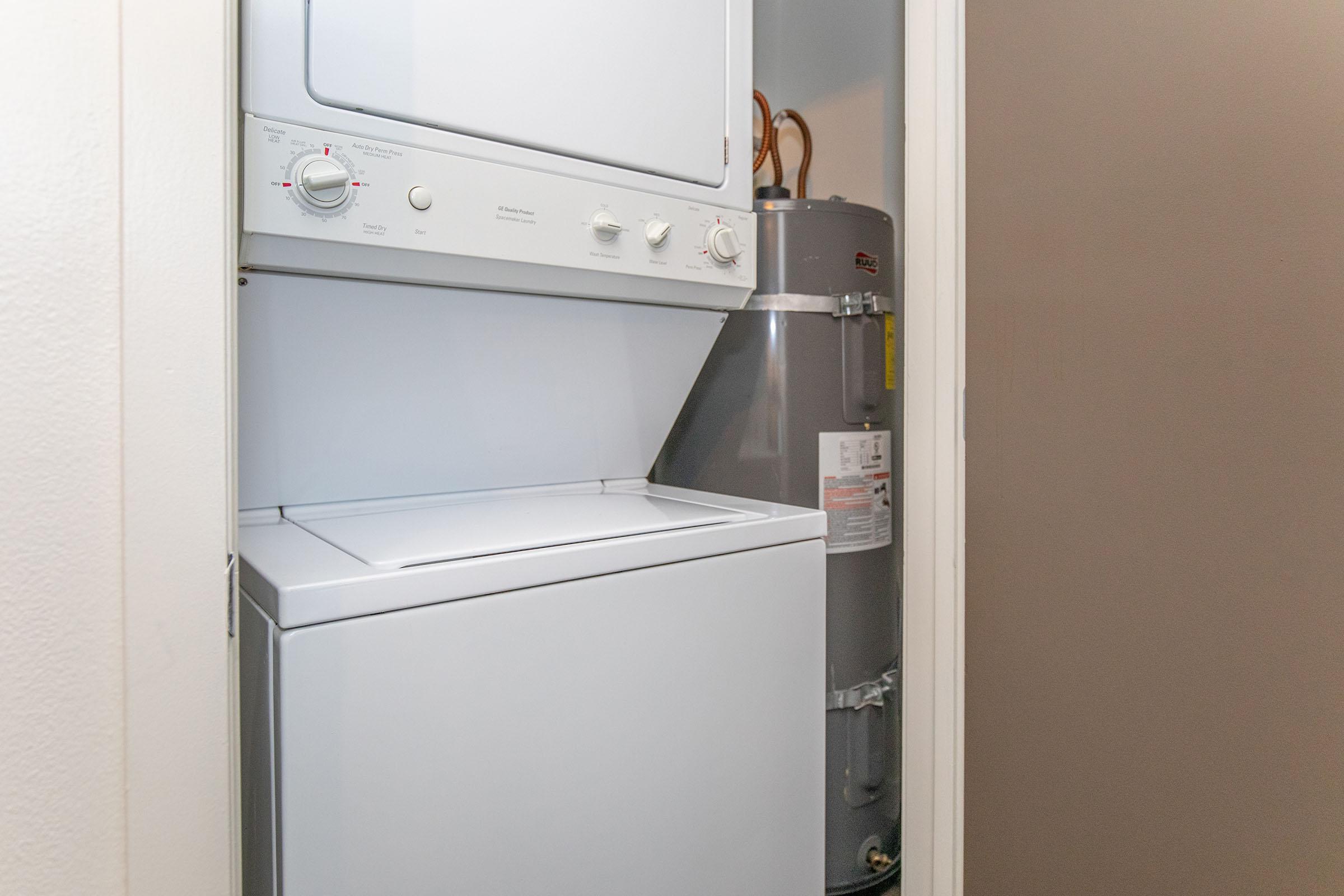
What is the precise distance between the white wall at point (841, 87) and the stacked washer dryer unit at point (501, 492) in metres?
0.68

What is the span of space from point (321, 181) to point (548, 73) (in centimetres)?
38

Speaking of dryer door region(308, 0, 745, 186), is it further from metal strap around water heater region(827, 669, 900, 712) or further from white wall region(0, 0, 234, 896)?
metal strap around water heater region(827, 669, 900, 712)

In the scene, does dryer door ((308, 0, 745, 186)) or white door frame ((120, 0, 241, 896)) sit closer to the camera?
white door frame ((120, 0, 241, 896))

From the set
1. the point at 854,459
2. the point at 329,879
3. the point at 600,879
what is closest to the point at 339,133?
the point at 329,879

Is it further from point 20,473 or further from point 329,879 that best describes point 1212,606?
A: point 20,473

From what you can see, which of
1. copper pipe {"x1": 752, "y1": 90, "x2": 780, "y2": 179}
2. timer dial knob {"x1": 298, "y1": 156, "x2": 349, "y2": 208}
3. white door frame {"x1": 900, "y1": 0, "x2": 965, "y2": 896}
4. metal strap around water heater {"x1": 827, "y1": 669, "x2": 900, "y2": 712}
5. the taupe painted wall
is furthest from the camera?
copper pipe {"x1": 752, "y1": 90, "x2": 780, "y2": 179}

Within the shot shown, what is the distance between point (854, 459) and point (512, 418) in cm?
76

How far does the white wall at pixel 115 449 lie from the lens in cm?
52

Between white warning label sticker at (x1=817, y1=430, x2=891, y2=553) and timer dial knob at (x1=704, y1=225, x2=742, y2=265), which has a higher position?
timer dial knob at (x1=704, y1=225, x2=742, y2=265)

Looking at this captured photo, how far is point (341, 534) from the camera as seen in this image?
98 cm

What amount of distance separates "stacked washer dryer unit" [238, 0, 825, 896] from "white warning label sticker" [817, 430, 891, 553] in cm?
30

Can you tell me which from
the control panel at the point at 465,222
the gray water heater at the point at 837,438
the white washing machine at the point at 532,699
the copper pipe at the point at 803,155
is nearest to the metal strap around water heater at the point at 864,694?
the gray water heater at the point at 837,438

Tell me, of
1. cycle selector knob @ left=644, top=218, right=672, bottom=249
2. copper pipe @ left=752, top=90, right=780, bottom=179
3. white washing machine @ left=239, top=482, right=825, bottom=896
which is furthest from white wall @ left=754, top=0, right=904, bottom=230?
white washing machine @ left=239, top=482, right=825, bottom=896

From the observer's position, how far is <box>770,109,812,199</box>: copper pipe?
6.18ft
